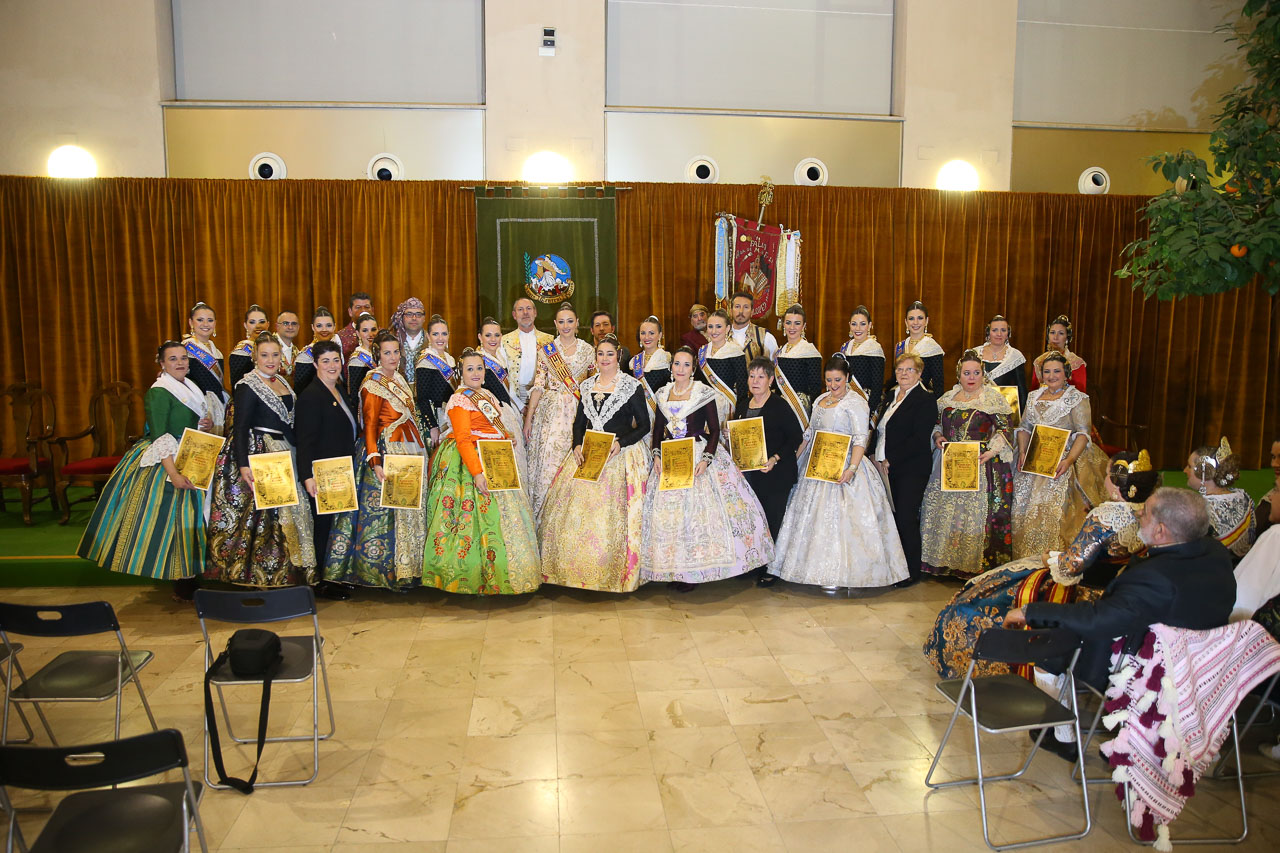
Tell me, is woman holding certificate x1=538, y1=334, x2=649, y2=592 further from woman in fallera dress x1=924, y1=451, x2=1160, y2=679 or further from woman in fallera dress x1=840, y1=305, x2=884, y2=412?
woman in fallera dress x1=840, y1=305, x2=884, y2=412

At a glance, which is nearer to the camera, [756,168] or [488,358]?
[488,358]

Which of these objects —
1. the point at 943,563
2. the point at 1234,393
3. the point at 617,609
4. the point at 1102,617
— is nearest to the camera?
the point at 1102,617

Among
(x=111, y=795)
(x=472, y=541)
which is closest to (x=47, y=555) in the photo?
(x=472, y=541)

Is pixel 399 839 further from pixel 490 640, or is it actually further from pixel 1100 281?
pixel 1100 281

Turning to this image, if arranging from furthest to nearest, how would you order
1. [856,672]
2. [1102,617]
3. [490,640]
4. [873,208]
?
[873,208] < [490,640] < [856,672] < [1102,617]

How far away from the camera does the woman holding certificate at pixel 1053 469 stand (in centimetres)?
502

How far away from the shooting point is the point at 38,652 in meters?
4.15

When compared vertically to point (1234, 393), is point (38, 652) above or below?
below

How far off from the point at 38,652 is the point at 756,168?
6.59 m

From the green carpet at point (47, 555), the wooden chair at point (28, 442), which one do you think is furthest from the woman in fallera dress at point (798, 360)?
the wooden chair at point (28, 442)

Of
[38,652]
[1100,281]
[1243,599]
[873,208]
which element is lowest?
[38,652]

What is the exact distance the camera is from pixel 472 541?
4.64m

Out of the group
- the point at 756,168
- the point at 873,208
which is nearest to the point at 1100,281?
the point at 873,208

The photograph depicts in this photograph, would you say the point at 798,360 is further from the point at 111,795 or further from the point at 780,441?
Result: the point at 111,795
